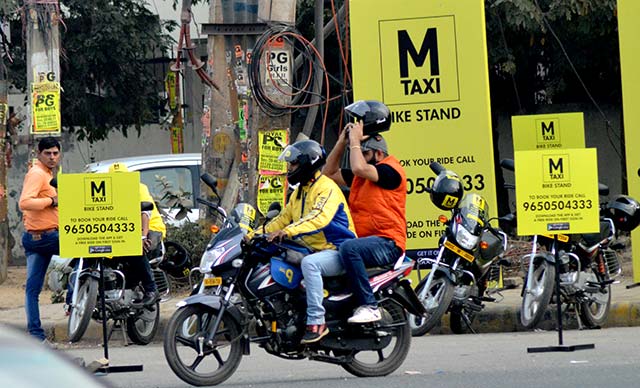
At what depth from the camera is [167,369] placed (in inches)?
369

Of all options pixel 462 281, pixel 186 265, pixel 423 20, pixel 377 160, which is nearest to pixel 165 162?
pixel 186 265

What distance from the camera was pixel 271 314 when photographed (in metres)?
8.13

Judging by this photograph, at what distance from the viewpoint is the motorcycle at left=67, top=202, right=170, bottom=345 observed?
34.3 feet

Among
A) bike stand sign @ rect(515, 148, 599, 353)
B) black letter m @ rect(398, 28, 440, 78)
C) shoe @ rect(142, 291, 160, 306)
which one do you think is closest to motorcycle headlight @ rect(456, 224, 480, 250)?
bike stand sign @ rect(515, 148, 599, 353)

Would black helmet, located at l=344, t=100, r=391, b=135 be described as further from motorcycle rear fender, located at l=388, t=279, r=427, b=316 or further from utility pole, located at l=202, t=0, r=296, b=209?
utility pole, located at l=202, t=0, r=296, b=209

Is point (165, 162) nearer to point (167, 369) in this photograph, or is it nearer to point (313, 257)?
point (167, 369)

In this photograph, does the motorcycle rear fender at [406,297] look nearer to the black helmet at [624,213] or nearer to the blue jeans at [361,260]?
the blue jeans at [361,260]

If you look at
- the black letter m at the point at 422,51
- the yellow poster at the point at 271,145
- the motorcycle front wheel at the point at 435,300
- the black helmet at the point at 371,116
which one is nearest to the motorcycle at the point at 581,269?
the motorcycle front wheel at the point at 435,300

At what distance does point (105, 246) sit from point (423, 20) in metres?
4.24

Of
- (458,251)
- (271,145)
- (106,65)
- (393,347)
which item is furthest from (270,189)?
(106,65)

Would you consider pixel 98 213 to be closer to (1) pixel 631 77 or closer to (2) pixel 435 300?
(2) pixel 435 300

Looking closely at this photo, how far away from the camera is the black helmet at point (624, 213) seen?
444 inches

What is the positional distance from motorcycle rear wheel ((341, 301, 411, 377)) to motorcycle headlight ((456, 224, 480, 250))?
2140 millimetres

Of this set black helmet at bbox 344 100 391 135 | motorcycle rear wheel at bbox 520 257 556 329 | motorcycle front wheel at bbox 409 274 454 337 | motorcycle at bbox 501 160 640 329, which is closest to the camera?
black helmet at bbox 344 100 391 135
